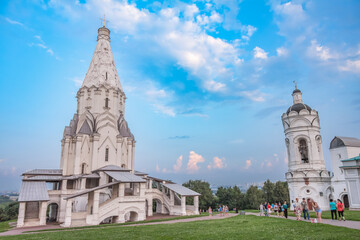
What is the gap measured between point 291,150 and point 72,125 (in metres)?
29.5

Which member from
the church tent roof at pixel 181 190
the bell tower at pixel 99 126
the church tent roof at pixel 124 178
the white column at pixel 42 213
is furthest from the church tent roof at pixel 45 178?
the church tent roof at pixel 181 190

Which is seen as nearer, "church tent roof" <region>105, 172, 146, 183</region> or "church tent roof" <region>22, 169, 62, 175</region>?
"church tent roof" <region>105, 172, 146, 183</region>

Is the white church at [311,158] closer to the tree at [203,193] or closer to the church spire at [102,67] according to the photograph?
the tree at [203,193]

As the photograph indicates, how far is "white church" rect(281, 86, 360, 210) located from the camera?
28156 millimetres

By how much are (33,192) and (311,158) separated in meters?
31.6

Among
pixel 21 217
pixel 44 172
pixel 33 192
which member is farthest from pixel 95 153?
pixel 21 217

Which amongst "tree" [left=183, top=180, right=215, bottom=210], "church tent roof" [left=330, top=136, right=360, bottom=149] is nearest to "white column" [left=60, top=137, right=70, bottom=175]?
"tree" [left=183, top=180, right=215, bottom=210]

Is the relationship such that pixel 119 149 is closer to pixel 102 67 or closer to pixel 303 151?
pixel 102 67

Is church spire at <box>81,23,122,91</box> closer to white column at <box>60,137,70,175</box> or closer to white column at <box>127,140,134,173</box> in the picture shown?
white column at <box>60,137,70,175</box>

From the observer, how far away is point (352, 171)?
2350 centimetres

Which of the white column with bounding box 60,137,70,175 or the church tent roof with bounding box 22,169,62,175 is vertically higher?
the white column with bounding box 60,137,70,175

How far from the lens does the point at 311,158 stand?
2931cm

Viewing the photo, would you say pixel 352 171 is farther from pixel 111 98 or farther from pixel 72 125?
pixel 72 125

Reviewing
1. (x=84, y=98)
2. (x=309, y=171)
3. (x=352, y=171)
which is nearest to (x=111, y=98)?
(x=84, y=98)
